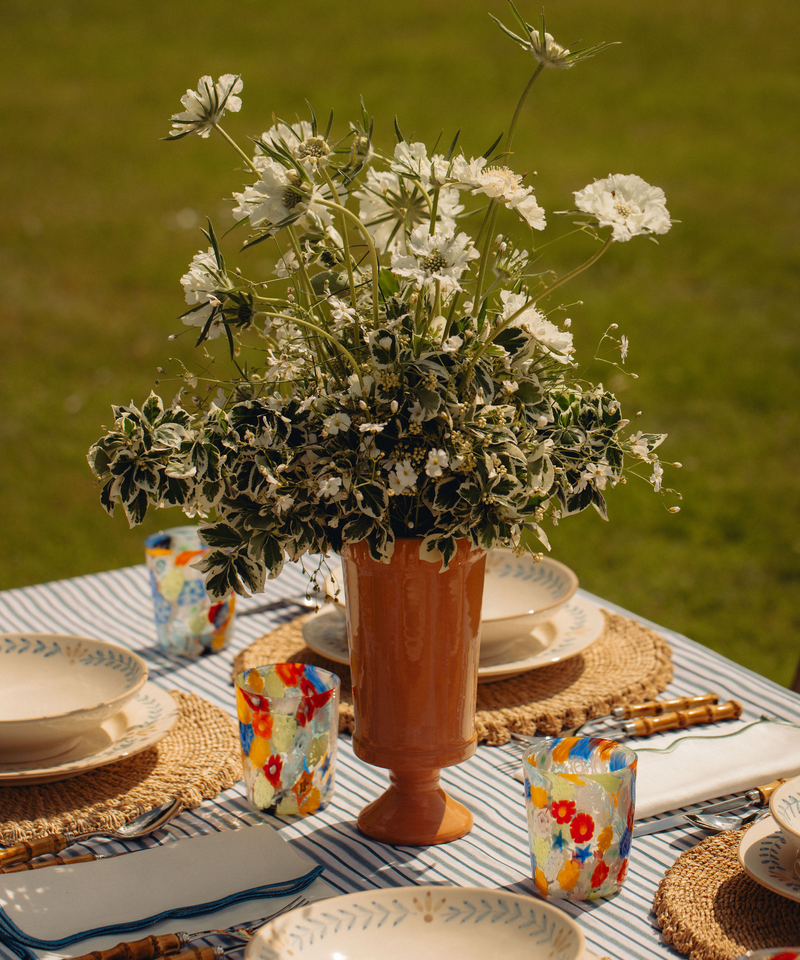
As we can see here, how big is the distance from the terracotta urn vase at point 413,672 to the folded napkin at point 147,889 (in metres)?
0.15

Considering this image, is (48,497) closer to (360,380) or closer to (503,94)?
(360,380)

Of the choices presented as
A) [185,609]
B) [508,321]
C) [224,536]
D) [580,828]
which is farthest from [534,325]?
[185,609]

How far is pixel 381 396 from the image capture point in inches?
38.6

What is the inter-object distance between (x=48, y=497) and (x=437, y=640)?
3687 mm

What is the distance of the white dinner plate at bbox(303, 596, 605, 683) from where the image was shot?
1.47 meters

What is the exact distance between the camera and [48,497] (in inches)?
175

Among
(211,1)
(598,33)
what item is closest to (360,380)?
(598,33)

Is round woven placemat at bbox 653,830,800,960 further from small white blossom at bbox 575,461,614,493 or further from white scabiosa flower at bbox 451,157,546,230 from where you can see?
white scabiosa flower at bbox 451,157,546,230

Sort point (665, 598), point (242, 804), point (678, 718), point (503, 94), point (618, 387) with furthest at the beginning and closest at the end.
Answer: point (503, 94) < point (618, 387) < point (665, 598) < point (678, 718) < point (242, 804)

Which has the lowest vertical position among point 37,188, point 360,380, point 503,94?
point 360,380

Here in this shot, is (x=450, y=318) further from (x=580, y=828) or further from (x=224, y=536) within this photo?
(x=580, y=828)

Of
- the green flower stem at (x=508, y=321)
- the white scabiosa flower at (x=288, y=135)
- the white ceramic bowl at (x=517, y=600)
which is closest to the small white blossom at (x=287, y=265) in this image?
the white scabiosa flower at (x=288, y=135)

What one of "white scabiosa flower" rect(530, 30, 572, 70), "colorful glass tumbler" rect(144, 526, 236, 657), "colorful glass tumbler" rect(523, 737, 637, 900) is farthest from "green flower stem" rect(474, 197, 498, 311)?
"colorful glass tumbler" rect(144, 526, 236, 657)

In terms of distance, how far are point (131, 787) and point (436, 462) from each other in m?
0.61
